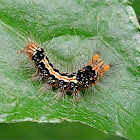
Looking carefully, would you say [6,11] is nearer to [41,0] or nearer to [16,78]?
[41,0]

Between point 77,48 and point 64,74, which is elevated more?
point 77,48

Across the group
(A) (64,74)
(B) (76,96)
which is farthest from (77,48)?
(B) (76,96)

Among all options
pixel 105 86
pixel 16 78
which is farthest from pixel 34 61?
pixel 105 86

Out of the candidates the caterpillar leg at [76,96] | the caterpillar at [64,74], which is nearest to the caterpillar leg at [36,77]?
the caterpillar at [64,74]

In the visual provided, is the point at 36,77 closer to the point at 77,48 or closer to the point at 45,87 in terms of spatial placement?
the point at 45,87

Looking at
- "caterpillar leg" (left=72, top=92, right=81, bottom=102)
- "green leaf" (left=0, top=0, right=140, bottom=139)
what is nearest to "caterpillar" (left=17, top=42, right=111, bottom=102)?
"caterpillar leg" (left=72, top=92, right=81, bottom=102)

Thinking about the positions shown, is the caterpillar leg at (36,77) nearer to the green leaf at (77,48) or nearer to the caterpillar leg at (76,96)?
the green leaf at (77,48)

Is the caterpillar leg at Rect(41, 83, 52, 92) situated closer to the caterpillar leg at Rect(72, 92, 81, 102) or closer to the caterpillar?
the caterpillar
